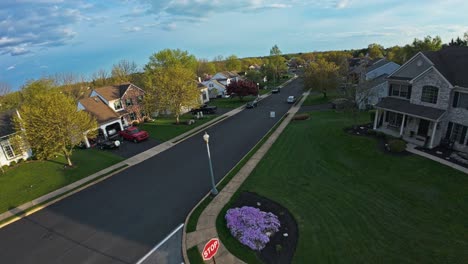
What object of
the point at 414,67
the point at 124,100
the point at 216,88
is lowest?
the point at 216,88

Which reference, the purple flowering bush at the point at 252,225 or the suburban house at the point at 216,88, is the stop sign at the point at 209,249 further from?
the suburban house at the point at 216,88

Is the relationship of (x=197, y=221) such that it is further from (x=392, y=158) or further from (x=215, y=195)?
(x=392, y=158)

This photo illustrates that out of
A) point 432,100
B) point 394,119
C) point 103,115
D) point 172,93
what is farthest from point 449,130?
point 103,115

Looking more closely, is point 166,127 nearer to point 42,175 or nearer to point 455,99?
point 42,175

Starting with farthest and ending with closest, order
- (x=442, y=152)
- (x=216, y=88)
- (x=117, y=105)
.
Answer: (x=216, y=88), (x=117, y=105), (x=442, y=152)

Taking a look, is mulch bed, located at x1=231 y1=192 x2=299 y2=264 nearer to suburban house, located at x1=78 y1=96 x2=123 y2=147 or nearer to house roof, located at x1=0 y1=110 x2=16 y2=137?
suburban house, located at x1=78 y1=96 x2=123 y2=147

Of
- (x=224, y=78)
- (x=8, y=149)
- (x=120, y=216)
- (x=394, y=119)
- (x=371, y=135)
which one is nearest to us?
(x=120, y=216)
